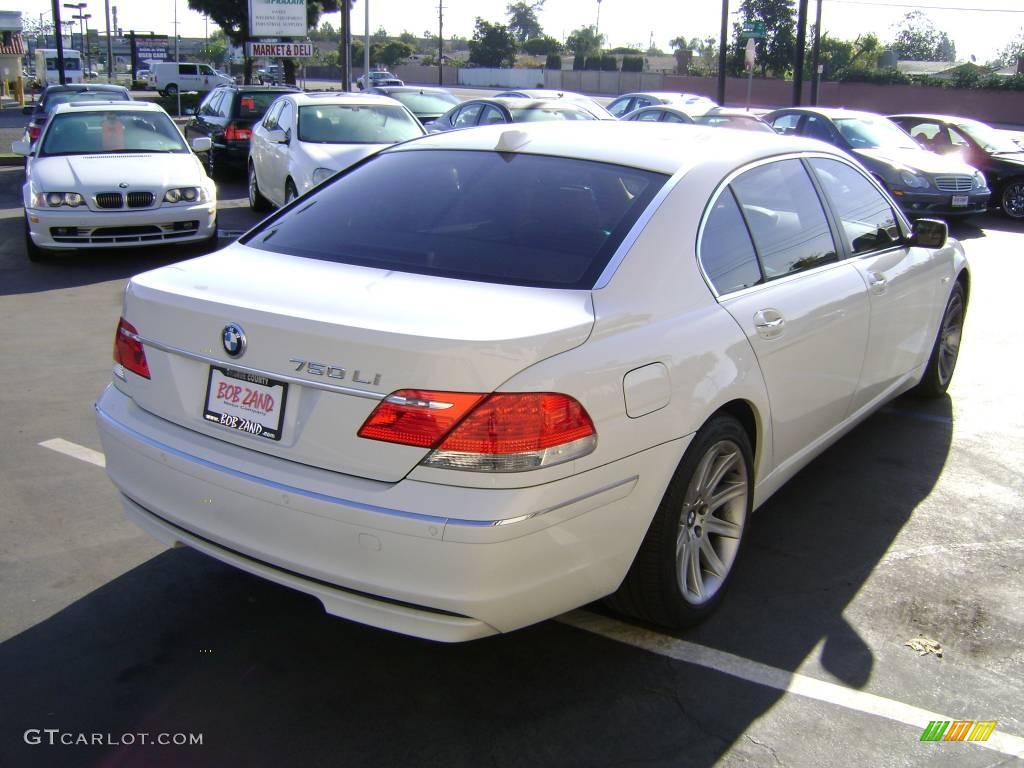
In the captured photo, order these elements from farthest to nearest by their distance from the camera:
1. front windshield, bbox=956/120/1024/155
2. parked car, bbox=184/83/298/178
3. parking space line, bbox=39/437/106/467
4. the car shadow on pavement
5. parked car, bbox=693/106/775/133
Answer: parked car, bbox=184/83/298/178
parked car, bbox=693/106/775/133
front windshield, bbox=956/120/1024/155
parking space line, bbox=39/437/106/467
the car shadow on pavement

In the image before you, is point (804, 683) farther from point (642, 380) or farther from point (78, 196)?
point (78, 196)

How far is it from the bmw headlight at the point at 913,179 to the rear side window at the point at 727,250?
37.3 ft

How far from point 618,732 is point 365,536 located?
970 mm

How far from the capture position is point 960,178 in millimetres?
14141

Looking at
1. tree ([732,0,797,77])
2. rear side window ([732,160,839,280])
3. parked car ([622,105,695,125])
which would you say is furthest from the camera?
tree ([732,0,797,77])

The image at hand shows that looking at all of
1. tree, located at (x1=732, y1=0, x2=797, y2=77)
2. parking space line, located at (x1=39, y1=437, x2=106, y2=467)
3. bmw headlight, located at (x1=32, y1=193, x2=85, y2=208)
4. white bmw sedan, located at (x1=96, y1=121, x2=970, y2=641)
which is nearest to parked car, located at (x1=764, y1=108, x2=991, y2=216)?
bmw headlight, located at (x1=32, y1=193, x2=85, y2=208)

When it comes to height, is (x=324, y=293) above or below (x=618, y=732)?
above

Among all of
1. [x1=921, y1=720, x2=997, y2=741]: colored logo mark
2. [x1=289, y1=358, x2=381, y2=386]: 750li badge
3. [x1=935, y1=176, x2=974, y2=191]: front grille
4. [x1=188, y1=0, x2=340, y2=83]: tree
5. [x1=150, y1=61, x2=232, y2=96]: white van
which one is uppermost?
[x1=188, y1=0, x2=340, y2=83]: tree

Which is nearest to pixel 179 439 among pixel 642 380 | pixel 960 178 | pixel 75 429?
pixel 642 380

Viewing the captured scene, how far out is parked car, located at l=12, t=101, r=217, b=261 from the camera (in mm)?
9852

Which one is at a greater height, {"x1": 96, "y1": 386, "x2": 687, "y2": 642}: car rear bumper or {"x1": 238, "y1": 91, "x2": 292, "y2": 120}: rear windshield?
{"x1": 238, "y1": 91, "x2": 292, "y2": 120}: rear windshield

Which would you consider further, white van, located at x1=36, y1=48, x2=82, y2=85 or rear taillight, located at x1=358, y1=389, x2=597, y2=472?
white van, located at x1=36, y1=48, x2=82, y2=85

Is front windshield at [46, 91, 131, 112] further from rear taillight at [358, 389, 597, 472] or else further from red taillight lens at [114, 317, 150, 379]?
rear taillight at [358, 389, 597, 472]

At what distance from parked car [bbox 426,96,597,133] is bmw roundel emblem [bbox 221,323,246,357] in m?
12.8
